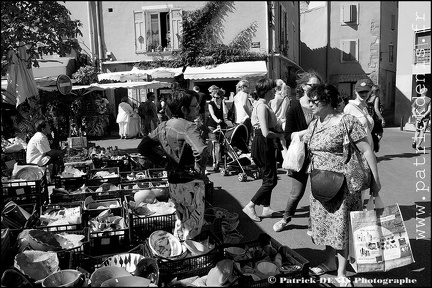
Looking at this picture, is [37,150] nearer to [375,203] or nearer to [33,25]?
[33,25]

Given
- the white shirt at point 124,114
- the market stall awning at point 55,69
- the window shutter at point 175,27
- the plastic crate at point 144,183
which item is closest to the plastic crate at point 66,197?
the plastic crate at point 144,183

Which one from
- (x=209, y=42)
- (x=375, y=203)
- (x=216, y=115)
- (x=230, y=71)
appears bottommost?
(x=375, y=203)

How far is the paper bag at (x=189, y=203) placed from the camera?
3.68 metres

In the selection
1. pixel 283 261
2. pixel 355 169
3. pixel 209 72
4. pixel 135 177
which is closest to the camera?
pixel 355 169

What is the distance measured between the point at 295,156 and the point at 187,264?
5.80 ft

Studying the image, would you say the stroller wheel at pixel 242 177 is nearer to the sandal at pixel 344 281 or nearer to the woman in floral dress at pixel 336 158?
the woman in floral dress at pixel 336 158

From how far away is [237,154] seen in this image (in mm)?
8898

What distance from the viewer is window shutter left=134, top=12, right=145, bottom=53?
20.2 m

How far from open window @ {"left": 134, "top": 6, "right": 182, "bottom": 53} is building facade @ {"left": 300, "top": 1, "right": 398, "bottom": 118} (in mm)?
13722

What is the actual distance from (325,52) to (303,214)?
95.2 feet

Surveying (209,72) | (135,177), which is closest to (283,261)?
(135,177)

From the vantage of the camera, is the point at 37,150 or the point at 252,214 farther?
the point at 37,150

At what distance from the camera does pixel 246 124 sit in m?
8.76

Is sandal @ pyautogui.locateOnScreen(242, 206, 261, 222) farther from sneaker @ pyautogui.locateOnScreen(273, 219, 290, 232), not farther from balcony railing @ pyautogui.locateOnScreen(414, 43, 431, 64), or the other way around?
balcony railing @ pyautogui.locateOnScreen(414, 43, 431, 64)
